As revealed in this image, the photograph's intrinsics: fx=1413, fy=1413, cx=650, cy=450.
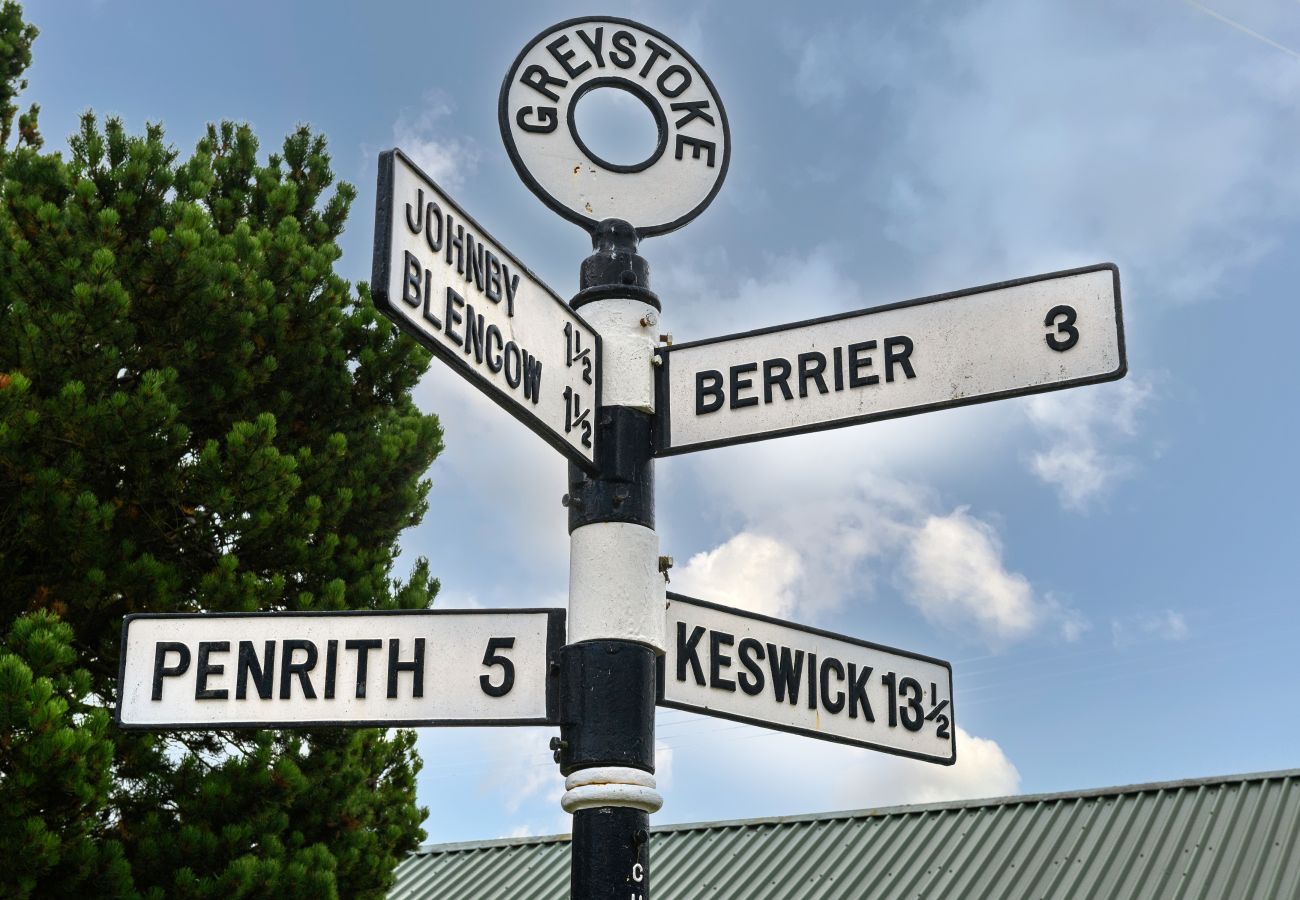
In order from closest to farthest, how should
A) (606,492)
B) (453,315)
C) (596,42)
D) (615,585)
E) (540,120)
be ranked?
(453,315), (615,585), (606,492), (540,120), (596,42)

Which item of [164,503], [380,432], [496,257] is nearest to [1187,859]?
[380,432]

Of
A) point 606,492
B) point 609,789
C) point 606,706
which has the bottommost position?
point 609,789

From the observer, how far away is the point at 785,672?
361 centimetres

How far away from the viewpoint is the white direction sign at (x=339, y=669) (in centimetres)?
328

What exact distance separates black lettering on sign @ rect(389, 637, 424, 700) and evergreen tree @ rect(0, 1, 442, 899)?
3116 mm

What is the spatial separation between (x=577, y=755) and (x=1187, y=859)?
10919 millimetres

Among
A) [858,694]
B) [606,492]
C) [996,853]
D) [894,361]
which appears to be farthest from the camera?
[996,853]

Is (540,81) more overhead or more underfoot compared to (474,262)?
more overhead

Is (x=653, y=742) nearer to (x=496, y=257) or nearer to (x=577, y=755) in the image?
(x=577, y=755)

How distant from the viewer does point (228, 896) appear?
6.34 metres

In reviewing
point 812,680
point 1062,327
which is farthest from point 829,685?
point 1062,327

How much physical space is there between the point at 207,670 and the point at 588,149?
1.73 meters

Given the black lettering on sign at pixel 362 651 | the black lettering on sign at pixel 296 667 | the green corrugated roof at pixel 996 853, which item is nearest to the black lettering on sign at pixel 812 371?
the black lettering on sign at pixel 362 651

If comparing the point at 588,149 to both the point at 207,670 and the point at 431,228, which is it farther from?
the point at 207,670
